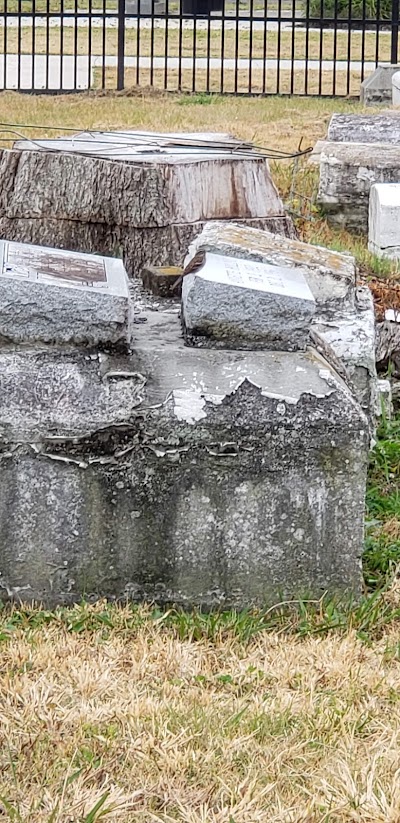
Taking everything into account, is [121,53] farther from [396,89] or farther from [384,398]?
[384,398]

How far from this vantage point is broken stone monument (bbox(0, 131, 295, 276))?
15.9 ft

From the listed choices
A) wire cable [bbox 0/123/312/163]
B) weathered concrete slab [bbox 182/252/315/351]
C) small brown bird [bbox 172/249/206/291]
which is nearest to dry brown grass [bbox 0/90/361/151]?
wire cable [bbox 0/123/312/163]

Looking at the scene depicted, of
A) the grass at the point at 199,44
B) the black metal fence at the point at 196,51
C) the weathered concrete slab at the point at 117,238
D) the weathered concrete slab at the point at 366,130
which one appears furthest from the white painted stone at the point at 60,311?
the grass at the point at 199,44

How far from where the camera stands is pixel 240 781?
238cm

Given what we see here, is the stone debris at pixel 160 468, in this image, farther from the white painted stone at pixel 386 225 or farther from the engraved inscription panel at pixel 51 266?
the white painted stone at pixel 386 225

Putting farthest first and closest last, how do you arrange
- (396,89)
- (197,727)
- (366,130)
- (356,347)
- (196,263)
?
1. (396,89)
2. (366,130)
3. (356,347)
4. (196,263)
5. (197,727)

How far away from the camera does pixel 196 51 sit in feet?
66.8

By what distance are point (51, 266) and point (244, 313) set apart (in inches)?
22.0

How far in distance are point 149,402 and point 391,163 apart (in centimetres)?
476

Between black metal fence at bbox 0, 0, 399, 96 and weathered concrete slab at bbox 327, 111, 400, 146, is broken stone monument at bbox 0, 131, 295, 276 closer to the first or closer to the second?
weathered concrete slab at bbox 327, 111, 400, 146

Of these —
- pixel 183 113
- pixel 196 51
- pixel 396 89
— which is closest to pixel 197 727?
pixel 183 113

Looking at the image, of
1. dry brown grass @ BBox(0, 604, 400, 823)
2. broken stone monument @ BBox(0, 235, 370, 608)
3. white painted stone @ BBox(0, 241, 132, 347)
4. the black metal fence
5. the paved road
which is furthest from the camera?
the paved road

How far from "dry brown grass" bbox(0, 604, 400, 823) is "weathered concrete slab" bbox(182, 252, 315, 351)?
78cm

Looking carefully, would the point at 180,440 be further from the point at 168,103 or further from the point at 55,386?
the point at 168,103
